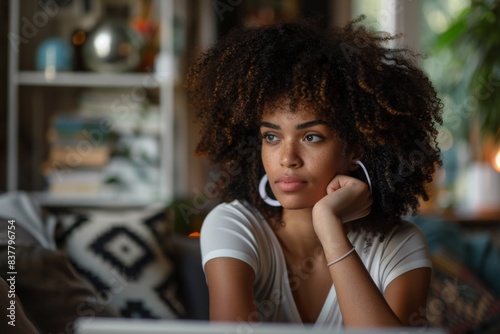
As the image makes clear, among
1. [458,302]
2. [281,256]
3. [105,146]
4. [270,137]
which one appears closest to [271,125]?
[270,137]

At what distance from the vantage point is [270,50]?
1267 mm

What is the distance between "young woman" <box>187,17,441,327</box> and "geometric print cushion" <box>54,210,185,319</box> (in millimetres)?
779

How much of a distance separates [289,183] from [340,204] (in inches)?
3.7

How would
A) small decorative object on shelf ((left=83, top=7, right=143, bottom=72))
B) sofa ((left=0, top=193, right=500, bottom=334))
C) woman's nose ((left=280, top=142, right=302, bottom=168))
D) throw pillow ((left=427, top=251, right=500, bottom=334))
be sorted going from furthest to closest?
small decorative object on shelf ((left=83, top=7, right=143, bottom=72))
throw pillow ((left=427, top=251, right=500, bottom=334))
sofa ((left=0, top=193, right=500, bottom=334))
woman's nose ((left=280, top=142, right=302, bottom=168))

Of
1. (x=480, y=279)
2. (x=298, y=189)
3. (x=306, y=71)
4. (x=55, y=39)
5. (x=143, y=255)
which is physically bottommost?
(x=480, y=279)

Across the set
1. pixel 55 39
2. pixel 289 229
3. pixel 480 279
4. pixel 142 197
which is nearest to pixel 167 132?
pixel 142 197

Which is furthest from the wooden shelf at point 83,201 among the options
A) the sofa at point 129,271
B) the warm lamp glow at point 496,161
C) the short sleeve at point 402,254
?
the short sleeve at point 402,254

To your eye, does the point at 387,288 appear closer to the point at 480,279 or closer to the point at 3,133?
the point at 480,279

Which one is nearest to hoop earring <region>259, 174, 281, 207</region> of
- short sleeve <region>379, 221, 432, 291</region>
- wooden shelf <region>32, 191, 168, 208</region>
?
short sleeve <region>379, 221, 432, 291</region>

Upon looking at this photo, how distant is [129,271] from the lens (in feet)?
6.93

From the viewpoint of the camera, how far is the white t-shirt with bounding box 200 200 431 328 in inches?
52.7

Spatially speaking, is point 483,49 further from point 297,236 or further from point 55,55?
point 297,236

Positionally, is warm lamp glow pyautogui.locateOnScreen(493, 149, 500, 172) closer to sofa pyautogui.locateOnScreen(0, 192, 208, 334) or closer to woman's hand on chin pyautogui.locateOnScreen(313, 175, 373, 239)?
sofa pyautogui.locateOnScreen(0, 192, 208, 334)

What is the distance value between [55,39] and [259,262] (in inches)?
88.9
